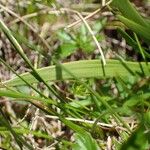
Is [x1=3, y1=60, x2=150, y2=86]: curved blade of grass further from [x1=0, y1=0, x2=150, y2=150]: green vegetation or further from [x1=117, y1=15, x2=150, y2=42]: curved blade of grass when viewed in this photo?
[x1=117, y1=15, x2=150, y2=42]: curved blade of grass

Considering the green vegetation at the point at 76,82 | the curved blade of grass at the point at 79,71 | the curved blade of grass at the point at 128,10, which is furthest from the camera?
the curved blade of grass at the point at 79,71

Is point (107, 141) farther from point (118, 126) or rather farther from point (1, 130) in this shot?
point (1, 130)

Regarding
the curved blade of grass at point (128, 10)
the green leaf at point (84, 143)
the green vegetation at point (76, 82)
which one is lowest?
the green leaf at point (84, 143)

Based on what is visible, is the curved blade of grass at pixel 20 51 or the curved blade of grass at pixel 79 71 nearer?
the curved blade of grass at pixel 20 51

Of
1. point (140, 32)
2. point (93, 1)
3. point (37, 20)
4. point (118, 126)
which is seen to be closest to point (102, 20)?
point (93, 1)

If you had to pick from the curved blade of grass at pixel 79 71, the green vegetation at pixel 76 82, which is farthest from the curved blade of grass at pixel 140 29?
the curved blade of grass at pixel 79 71

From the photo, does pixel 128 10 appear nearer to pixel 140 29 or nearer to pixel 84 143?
pixel 140 29

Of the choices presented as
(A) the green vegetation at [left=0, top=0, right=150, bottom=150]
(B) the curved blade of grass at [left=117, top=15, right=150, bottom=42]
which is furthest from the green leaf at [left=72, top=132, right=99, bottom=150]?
(B) the curved blade of grass at [left=117, top=15, right=150, bottom=42]

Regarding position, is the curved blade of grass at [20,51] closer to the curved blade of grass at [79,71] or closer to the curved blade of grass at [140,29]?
the curved blade of grass at [79,71]
